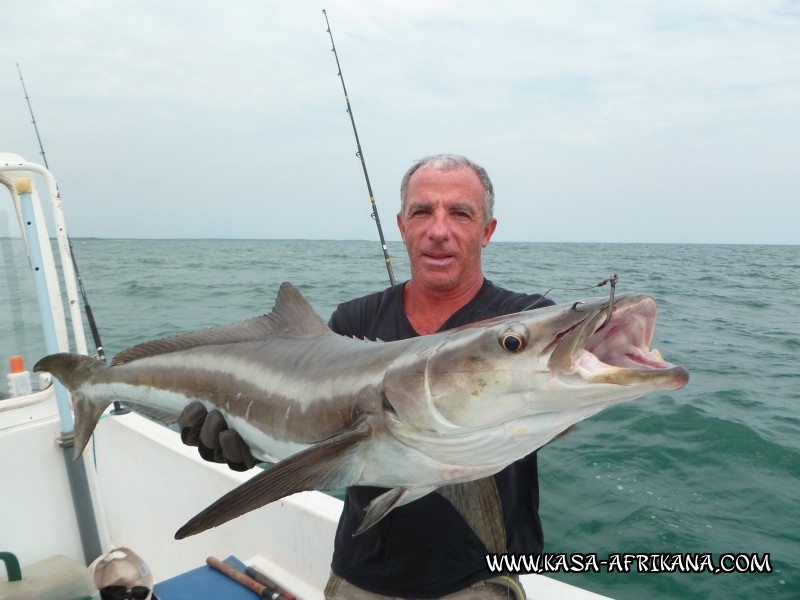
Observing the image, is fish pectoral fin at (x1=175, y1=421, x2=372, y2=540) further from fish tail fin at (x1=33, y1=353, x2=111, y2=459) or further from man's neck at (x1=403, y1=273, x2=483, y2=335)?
fish tail fin at (x1=33, y1=353, x2=111, y2=459)

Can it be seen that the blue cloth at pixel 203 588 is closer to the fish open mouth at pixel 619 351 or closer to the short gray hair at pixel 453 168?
the short gray hair at pixel 453 168

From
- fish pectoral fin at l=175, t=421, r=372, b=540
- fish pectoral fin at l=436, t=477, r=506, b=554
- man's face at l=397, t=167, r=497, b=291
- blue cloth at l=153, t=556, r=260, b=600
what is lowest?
blue cloth at l=153, t=556, r=260, b=600

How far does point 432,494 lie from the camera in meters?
2.39

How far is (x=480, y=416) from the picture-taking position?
162 centimetres

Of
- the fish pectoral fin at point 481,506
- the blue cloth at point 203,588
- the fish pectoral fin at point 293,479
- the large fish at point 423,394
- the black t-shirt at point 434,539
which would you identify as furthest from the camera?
the blue cloth at point 203,588

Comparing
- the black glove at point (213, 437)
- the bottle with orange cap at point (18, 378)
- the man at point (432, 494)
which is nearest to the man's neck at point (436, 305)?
the man at point (432, 494)

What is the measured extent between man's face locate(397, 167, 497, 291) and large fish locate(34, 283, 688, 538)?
556 millimetres

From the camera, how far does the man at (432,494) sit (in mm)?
2355

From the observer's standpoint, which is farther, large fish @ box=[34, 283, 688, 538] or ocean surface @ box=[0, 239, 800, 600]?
ocean surface @ box=[0, 239, 800, 600]

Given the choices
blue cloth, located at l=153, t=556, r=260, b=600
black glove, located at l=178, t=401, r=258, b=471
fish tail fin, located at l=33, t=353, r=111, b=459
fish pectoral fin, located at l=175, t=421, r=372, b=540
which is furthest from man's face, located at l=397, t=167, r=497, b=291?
blue cloth, located at l=153, t=556, r=260, b=600

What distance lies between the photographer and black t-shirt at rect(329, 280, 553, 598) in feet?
7.70

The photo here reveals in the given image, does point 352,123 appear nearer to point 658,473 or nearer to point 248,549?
point 248,549

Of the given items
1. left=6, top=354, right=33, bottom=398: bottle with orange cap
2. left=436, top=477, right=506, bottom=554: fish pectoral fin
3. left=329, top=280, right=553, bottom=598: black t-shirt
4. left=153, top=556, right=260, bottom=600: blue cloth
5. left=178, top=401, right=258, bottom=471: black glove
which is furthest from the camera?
left=6, top=354, right=33, bottom=398: bottle with orange cap

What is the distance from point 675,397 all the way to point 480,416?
8.42 meters
